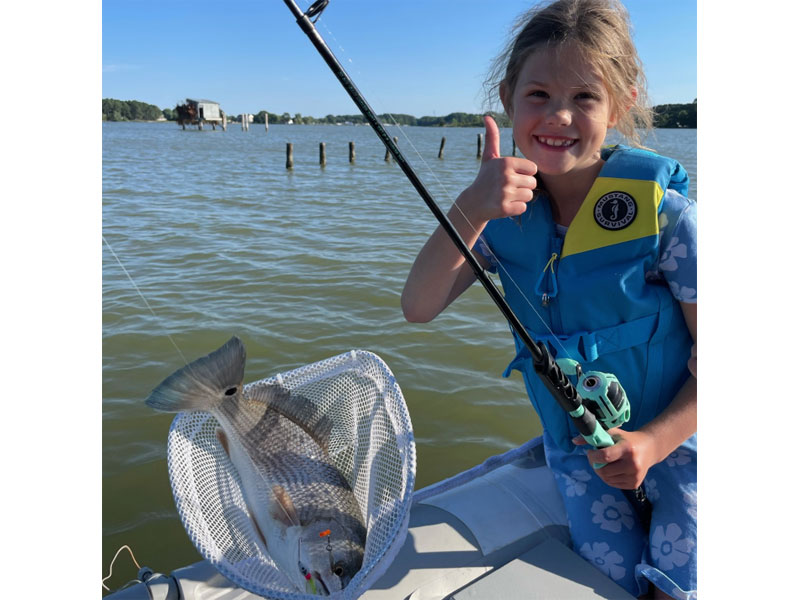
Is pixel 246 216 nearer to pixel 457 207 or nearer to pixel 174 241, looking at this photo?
pixel 174 241

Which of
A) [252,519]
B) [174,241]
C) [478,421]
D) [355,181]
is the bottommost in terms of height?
[478,421]

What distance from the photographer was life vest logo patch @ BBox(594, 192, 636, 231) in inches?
75.9

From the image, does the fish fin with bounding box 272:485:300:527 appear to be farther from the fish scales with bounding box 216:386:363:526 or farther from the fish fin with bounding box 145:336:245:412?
the fish fin with bounding box 145:336:245:412

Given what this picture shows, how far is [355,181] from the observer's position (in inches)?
727

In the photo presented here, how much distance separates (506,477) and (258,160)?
25756mm

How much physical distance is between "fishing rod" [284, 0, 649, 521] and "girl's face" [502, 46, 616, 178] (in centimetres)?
48

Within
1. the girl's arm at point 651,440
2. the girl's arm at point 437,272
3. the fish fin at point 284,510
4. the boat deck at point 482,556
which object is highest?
the girl's arm at point 437,272

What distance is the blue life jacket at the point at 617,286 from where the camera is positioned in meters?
1.93

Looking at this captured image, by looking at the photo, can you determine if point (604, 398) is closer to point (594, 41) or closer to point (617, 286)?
point (617, 286)

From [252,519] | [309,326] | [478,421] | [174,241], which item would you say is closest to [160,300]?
[309,326]

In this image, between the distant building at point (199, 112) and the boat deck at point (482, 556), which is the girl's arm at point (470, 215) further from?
the distant building at point (199, 112)

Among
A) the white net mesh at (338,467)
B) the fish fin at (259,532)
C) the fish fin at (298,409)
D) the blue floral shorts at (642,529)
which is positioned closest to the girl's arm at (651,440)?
the blue floral shorts at (642,529)

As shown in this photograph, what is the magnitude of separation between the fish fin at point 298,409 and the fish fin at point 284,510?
0.86 ft

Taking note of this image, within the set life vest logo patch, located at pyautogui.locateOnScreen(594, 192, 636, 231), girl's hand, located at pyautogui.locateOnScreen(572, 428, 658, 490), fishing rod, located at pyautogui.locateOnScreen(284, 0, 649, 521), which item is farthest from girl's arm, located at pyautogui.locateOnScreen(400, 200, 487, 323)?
girl's hand, located at pyautogui.locateOnScreen(572, 428, 658, 490)
